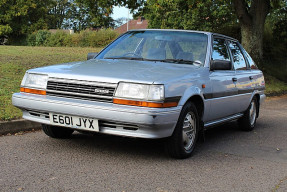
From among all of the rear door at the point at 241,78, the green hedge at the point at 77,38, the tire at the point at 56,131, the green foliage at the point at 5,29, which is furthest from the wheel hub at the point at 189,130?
the green foliage at the point at 5,29

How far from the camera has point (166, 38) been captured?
641cm

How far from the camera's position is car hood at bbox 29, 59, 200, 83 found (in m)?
4.92

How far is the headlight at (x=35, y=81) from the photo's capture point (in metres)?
5.32

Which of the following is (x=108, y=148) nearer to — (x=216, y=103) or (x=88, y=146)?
(x=88, y=146)

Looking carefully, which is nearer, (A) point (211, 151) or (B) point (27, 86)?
(B) point (27, 86)

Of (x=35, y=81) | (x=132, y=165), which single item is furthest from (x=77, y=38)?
(x=132, y=165)

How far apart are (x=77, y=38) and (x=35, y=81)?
117 feet

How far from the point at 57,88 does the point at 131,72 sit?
92 cm

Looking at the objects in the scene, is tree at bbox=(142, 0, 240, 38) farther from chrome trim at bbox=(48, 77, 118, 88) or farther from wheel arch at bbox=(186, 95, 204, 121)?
chrome trim at bbox=(48, 77, 118, 88)

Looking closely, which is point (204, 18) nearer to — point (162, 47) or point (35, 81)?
point (162, 47)

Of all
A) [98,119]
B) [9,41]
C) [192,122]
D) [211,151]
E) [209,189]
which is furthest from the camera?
[9,41]

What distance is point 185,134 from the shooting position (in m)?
5.41

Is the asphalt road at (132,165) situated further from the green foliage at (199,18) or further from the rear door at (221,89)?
the green foliage at (199,18)

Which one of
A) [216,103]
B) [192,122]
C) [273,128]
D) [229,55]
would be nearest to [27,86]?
[192,122]
